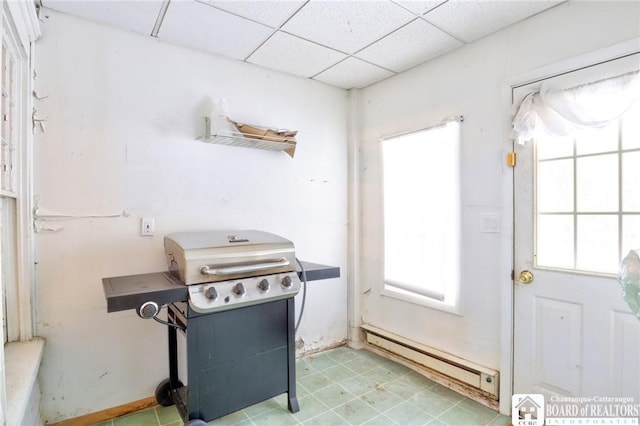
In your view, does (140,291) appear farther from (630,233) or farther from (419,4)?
(630,233)

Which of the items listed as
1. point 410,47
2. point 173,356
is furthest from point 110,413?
point 410,47

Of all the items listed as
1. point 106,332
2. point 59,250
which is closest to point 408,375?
point 106,332

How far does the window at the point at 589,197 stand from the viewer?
1733mm

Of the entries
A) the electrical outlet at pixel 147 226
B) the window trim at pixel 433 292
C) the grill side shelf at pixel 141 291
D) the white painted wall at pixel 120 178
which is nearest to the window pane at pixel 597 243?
the window trim at pixel 433 292

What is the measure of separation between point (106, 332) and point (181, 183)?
1.05 m

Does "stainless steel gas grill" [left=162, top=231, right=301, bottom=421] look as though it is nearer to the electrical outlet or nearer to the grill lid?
the grill lid

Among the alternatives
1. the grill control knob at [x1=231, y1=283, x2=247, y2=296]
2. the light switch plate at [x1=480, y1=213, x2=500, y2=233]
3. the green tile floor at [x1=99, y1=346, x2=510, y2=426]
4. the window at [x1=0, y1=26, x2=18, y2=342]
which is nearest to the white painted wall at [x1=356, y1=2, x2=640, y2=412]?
the light switch plate at [x1=480, y1=213, x2=500, y2=233]

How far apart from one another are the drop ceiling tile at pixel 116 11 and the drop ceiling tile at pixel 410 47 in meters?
1.38

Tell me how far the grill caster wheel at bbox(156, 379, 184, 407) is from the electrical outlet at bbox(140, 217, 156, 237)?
3.27ft

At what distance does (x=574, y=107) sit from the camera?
1.85m

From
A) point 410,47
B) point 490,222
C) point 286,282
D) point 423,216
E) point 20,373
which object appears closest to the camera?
point 20,373

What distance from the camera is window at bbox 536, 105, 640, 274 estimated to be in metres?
1.73

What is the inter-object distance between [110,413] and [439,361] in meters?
2.23

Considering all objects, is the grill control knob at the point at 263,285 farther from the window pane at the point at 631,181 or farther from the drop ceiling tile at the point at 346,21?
the window pane at the point at 631,181
